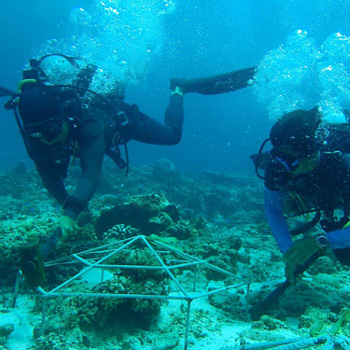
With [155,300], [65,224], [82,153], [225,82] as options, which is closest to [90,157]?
[82,153]

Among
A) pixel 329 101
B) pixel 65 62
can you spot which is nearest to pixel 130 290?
pixel 65 62

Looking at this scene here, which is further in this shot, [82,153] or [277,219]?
[82,153]

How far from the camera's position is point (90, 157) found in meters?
4.20

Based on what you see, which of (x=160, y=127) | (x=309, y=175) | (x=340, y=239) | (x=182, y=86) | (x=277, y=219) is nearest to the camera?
(x=340, y=239)

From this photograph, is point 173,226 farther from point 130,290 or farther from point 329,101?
point 329,101

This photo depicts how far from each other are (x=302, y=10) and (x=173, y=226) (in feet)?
167

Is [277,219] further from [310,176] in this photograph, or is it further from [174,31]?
[174,31]

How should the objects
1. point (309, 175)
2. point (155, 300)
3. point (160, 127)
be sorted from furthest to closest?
point (160, 127) < point (309, 175) < point (155, 300)

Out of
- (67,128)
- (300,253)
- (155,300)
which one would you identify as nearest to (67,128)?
(67,128)

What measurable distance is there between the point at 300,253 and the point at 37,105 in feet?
13.5

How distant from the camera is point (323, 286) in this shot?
3.91m

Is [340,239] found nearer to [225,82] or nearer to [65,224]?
[65,224]

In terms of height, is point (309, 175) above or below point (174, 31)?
below

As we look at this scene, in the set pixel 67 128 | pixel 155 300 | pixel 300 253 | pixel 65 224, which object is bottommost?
pixel 155 300
